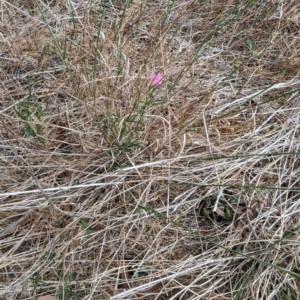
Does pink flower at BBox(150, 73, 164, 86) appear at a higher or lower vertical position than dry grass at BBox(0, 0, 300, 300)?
higher

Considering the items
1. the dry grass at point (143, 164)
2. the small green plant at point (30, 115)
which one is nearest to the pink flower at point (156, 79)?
the dry grass at point (143, 164)

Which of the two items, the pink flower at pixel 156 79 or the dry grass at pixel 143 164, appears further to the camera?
the pink flower at pixel 156 79

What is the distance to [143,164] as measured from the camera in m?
1.30

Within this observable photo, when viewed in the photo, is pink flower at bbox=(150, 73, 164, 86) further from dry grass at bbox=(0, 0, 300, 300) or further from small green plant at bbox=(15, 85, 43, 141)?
small green plant at bbox=(15, 85, 43, 141)

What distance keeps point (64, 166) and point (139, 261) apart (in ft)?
1.12

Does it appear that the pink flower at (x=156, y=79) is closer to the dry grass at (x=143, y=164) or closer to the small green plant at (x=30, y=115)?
the dry grass at (x=143, y=164)

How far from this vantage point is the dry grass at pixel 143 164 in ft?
4.05

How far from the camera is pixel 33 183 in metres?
1.30

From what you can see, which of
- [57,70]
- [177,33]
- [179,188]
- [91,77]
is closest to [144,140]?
[179,188]

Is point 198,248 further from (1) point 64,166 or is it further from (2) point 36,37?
(2) point 36,37

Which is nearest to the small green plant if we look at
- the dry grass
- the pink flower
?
the dry grass

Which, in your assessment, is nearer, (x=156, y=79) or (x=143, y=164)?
(x=143, y=164)

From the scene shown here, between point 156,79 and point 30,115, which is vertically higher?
point 156,79

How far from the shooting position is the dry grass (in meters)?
1.23
